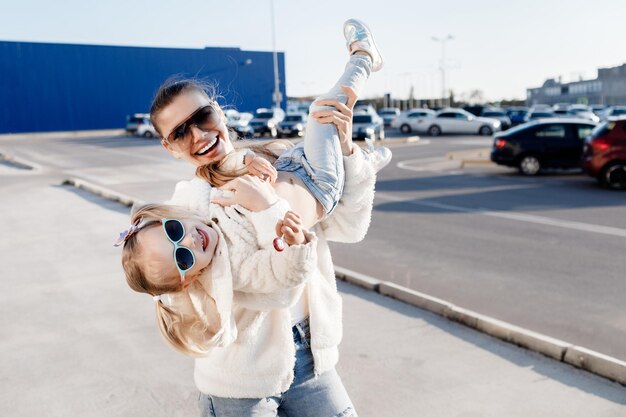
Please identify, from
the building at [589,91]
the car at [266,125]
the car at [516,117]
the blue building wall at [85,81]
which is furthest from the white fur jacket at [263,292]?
the building at [589,91]

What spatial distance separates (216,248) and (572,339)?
3995 millimetres

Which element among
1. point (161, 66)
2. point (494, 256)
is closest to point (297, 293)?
point (494, 256)

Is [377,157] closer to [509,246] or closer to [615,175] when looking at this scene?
[509,246]

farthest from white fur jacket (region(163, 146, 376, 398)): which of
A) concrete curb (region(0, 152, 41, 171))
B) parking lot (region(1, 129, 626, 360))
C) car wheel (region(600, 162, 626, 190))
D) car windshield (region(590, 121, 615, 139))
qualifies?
concrete curb (region(0, 152, 41, 171))


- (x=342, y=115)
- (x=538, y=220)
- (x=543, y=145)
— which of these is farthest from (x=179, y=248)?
(x=543, y=145)

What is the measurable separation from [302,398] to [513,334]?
10.1ft

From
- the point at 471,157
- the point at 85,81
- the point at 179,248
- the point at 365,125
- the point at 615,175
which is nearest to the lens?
the point at 179,248

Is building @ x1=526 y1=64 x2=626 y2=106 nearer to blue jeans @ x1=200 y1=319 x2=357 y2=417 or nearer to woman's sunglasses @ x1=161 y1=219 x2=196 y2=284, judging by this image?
blue jeans @ x1=200 y1=319 x2=357 y2=417

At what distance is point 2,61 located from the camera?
46469 mm

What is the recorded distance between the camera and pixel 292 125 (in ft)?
108

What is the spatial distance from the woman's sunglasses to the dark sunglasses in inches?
12.0

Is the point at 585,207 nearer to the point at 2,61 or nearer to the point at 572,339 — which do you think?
the point at 572,339

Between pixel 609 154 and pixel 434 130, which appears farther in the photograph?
pixel 434 130

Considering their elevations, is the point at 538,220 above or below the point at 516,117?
below
